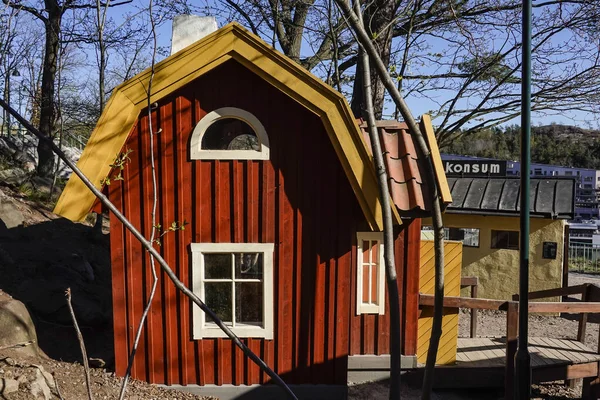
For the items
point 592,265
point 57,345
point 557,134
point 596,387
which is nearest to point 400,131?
point 596,387

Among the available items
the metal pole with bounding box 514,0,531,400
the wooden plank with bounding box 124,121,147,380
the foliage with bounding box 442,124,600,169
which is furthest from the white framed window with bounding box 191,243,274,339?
the foliage with bounding box 442,124,600,169

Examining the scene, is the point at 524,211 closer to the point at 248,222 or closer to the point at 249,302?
the point at 248,222

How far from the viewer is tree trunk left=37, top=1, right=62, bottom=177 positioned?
1380 cm

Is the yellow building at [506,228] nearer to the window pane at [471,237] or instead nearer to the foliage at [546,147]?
the window pane at [471,237]

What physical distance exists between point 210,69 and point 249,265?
2499 mm

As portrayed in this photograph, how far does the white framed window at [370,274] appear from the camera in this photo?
690cm

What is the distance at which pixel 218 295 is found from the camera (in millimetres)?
6477

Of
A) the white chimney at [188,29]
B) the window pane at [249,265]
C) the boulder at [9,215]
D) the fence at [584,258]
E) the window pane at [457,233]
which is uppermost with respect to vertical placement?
the white chimney at [188,29]

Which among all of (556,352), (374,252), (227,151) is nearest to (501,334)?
(556,352)

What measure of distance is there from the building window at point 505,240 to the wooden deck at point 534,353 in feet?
15.9

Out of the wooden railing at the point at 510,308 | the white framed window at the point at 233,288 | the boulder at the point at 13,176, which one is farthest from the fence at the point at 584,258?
the boulder at the point at 13,176

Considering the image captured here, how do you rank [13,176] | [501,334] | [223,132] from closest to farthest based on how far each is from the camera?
[223,132]
[501,334]
[13,176]

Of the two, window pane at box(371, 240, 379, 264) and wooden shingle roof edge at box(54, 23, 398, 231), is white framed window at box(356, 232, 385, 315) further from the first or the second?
wooden shingle roof edge at box(54, 23, 398, 231)

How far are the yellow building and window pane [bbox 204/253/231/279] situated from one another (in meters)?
8.50
